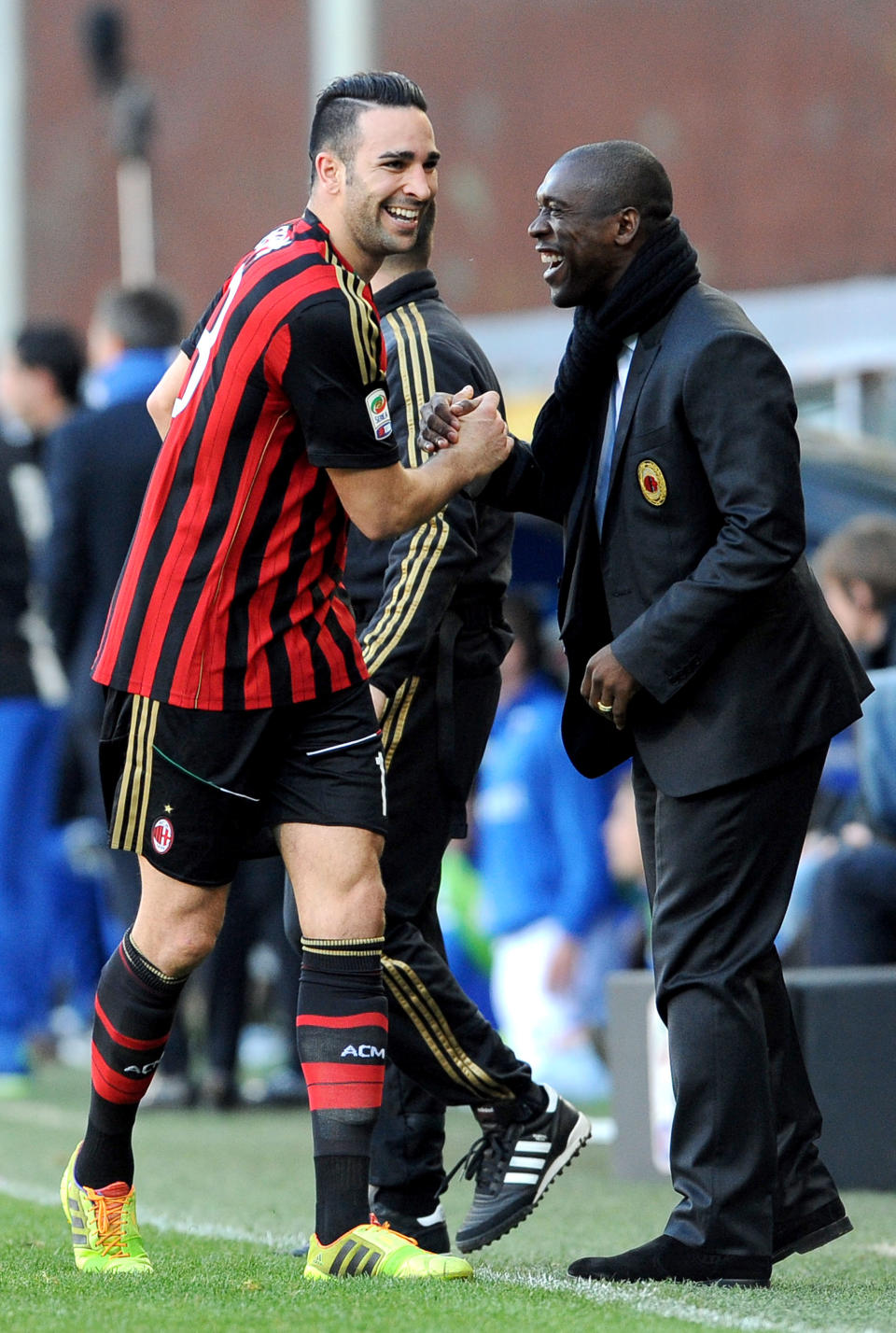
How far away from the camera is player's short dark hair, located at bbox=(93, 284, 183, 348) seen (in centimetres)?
809

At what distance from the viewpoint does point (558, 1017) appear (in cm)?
859

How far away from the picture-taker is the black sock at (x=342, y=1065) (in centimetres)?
387

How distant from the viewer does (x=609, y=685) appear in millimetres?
4090

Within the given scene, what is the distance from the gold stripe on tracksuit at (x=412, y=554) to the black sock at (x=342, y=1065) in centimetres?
75

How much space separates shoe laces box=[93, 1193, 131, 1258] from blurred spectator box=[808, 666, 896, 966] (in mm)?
2752

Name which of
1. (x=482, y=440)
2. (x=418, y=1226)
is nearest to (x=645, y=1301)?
(x=418, y=1226)

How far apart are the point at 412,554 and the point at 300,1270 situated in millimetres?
1426

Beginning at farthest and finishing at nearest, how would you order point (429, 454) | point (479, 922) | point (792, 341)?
point (792, 341)
point (479, 922)
point (429, 454)

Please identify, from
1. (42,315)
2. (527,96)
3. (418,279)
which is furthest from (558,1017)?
(42,315)

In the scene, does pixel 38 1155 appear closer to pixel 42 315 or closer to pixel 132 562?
pixel 132 562

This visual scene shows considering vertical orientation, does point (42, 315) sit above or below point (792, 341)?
below

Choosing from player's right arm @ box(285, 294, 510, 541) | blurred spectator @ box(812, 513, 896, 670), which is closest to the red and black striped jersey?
player's right arm @ box(285, 294, 510, 541)

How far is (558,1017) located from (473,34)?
16.5 metres

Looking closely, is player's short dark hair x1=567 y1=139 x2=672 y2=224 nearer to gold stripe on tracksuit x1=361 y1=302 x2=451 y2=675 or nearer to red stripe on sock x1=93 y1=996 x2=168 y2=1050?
gold stripe on tracksuit x1=361 y1=302 x2=451 y2=675
